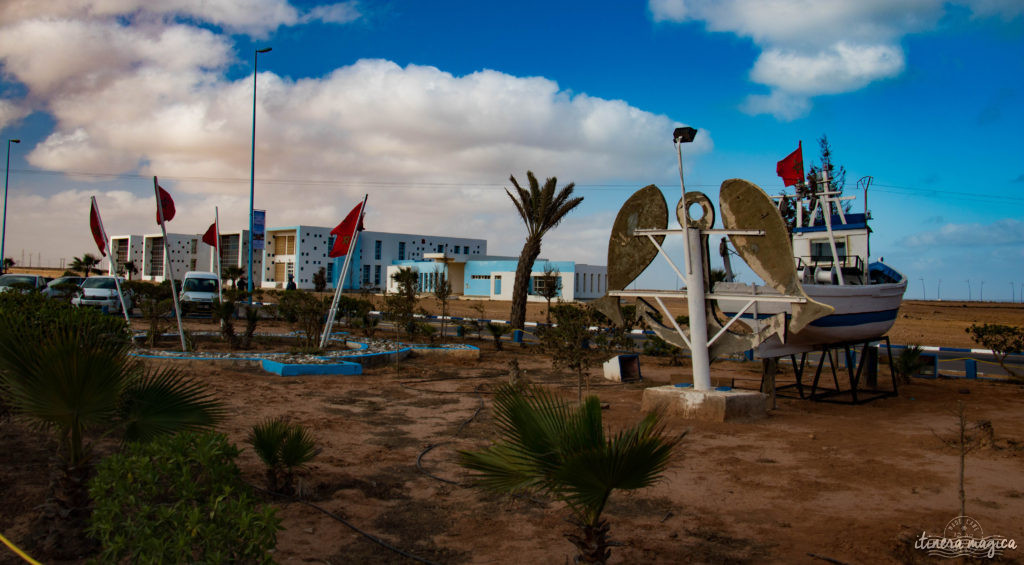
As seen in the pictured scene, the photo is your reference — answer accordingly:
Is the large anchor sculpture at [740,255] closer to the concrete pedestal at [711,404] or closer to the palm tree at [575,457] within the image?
the concrete pedestal at [711,404]

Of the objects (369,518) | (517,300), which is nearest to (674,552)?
(369,518)

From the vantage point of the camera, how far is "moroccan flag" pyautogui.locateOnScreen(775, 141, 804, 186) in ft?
44.8

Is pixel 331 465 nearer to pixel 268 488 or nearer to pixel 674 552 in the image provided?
pixel 268 488

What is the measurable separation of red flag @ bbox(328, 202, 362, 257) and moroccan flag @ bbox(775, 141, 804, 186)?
1037cm

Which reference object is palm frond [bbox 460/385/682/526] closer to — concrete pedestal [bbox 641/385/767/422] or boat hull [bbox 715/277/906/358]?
concrete pedestal [bbox 641/385/767/422]

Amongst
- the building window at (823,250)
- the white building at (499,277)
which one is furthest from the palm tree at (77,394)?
the white building at (499,277)

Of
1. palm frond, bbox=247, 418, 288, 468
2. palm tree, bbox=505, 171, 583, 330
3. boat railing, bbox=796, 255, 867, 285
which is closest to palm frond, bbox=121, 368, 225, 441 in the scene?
palm frond, bbox=247, 418, 288, 468

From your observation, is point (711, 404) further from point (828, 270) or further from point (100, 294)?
point (100, 294)

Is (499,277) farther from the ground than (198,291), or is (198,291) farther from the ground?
(499,277)

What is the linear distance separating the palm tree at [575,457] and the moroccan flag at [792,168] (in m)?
11.6

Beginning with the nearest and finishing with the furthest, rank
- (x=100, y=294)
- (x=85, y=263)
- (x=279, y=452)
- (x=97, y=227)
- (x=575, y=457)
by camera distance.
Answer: (x=575, y=457), (x=279, y=452), (x=97, y=227), (x=100, y=294), (x=85, y=263)

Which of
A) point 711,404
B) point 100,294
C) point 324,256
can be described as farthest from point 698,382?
point 324,256

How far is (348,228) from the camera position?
16734 mm

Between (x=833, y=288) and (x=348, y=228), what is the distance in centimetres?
1161
